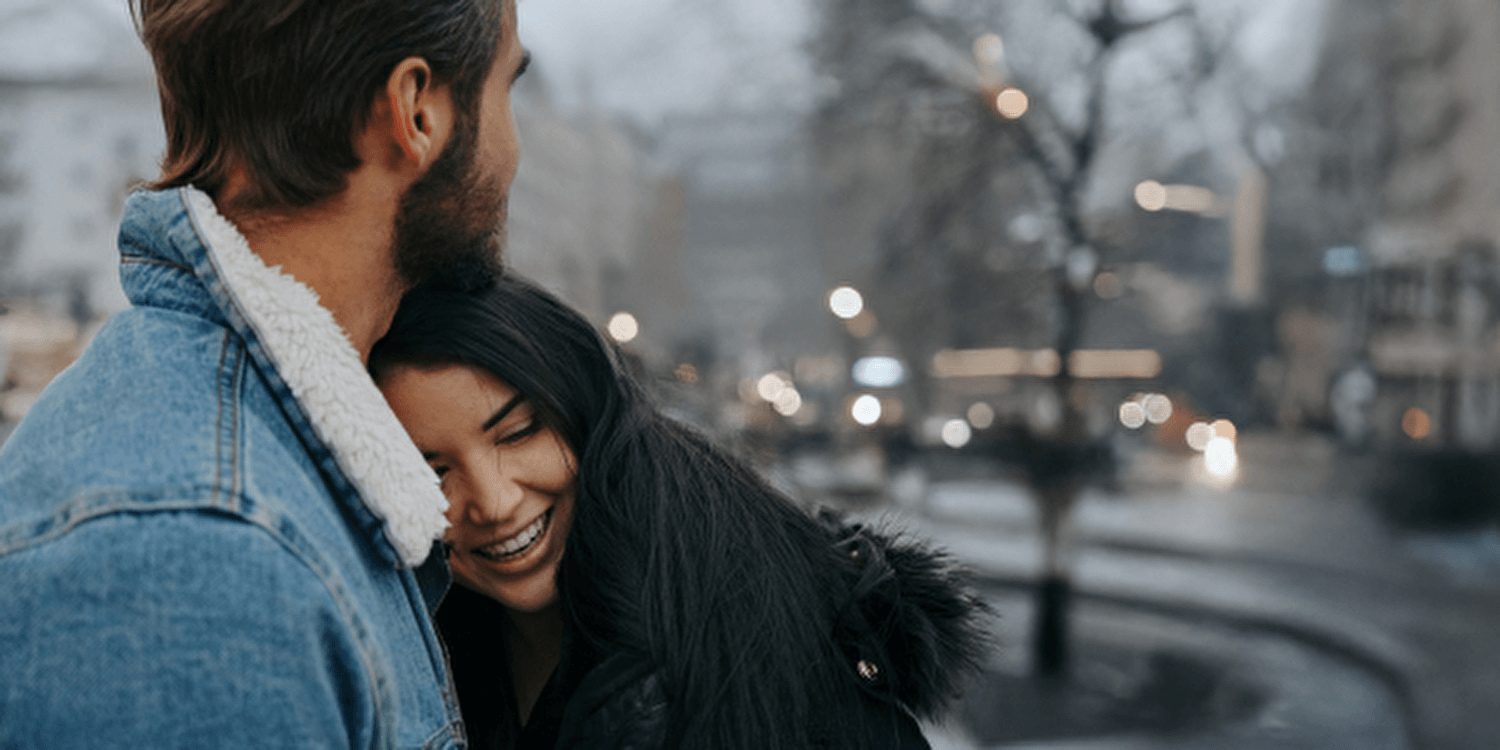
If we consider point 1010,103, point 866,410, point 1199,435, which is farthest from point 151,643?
point 1199,435

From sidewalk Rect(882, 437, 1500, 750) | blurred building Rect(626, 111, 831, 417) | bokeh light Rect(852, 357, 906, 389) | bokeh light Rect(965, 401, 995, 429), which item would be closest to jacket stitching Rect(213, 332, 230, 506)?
sidewalk Rect(882, 437, 1500, 750)

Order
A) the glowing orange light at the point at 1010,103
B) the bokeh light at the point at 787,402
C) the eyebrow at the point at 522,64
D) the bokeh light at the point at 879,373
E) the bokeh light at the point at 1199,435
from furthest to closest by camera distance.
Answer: the bokeh light at the point at 1199,435 → the bokeh light at the point at 879,373 → the bokeh light at the point at 787,402 → the glowing orange light at the point at 1010,103 → the eyebrow at the point at 522,64

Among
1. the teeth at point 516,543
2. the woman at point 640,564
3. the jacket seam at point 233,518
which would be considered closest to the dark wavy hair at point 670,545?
the woman at point 640,564

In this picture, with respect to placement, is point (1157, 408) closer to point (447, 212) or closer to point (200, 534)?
point (447, 212)

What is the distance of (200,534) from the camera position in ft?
3.63

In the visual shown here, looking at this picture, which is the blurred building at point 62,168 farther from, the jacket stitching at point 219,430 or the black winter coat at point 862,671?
the jacket stitching at point 219,430

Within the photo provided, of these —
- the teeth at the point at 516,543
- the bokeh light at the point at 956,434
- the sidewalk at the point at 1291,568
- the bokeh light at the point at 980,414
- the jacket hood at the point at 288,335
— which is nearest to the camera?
the jacket hood at the point at 288,335

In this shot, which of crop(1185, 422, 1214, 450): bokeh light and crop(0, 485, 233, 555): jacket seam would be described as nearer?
crop(0, 485, 233, 555): jacket seam

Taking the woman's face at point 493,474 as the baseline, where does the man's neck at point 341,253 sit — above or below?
above

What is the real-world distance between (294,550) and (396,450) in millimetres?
309

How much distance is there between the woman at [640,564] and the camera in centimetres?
205

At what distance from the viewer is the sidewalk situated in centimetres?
977

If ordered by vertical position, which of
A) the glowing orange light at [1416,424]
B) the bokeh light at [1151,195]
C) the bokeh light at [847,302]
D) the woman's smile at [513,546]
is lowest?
the woman's smile at [513,546]

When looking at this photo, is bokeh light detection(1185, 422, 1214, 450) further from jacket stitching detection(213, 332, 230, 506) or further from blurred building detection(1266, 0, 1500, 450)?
jacket stitching detection(213, 332, 230, 506)
